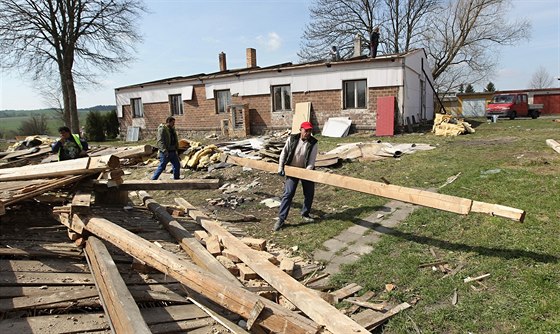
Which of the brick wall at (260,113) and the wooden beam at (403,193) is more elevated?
the brick wall at (260,113)

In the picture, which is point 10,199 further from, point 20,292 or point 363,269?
point 363,269

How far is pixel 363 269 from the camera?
441 cm

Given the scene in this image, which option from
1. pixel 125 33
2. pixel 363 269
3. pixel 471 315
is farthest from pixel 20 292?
pixel 125 33

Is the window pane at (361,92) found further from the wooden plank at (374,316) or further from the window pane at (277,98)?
the wooden plank at (374,316)

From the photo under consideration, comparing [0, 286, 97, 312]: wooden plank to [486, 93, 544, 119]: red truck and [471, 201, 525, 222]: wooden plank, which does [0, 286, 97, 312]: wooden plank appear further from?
[486, 93, 544, 119]: red truck

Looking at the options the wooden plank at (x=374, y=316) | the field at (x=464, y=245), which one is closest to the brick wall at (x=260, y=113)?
the field at (x=464, y=245)

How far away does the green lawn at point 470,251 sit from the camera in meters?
3.26

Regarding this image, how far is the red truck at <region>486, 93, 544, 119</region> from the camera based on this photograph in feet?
89.4

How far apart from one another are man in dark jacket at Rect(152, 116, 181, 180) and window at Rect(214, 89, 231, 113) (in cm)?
1254

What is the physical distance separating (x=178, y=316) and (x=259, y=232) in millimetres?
2963

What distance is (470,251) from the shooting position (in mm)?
4434

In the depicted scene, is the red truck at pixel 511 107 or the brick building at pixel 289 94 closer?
the brick building at pixel 289 94

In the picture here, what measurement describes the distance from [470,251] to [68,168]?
5273mm

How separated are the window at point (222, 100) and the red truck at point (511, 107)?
62.6ft
